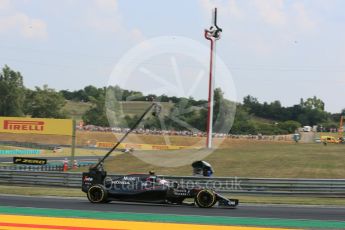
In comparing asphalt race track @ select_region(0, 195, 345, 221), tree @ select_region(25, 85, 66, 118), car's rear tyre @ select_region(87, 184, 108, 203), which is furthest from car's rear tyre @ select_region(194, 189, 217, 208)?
tree @ select_region(25, 85, 66, 118)

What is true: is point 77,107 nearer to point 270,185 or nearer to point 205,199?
point 270,185

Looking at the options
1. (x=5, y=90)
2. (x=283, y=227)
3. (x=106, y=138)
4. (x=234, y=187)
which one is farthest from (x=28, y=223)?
(x=5, y=90)

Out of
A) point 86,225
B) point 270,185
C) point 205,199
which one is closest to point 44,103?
point 270,185

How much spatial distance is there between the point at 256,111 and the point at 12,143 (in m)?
96.3

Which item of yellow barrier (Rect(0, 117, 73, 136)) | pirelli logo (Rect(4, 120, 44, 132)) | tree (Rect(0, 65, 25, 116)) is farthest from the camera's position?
tree (Rect(0, 65, 25, 116))

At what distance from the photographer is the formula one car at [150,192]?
15898 millimetres

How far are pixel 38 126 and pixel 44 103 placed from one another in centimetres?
6814

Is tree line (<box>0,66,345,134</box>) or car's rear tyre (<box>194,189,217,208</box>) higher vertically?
tree line (<box>0,66,345,134</box>)

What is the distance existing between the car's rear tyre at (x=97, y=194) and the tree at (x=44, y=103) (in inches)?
3274

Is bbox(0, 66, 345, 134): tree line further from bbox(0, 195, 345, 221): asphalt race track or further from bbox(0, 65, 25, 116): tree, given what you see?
bbox(0, 195, 345, 221): asphalt race track

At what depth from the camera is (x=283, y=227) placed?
11.8m

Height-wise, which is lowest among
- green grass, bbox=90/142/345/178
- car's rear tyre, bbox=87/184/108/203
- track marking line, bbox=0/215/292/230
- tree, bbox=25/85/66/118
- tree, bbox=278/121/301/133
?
track marking line, bbox=0/215/292/230

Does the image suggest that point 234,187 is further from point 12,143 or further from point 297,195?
point 12,143

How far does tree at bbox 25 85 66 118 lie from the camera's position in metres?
98.8
